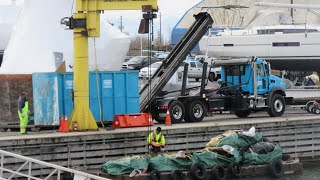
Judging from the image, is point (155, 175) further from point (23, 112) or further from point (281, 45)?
point (281, 45)

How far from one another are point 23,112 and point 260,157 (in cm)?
768

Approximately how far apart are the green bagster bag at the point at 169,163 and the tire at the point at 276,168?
7.53ft

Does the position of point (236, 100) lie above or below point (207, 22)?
below

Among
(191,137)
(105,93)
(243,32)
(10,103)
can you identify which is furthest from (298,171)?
(243,32)

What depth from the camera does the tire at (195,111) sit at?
2448 cm

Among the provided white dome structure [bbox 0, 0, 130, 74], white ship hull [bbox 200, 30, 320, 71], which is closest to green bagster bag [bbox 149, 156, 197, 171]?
white dome structure [bbox 0, 0, 130, 74]

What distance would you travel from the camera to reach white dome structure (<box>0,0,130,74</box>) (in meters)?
27.0

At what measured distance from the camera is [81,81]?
808 inches

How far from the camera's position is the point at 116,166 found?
55.5 feet

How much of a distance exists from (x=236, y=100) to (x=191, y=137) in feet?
16.6

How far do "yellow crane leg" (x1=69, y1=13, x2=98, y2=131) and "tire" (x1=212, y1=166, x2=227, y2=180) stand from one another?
4.83 m

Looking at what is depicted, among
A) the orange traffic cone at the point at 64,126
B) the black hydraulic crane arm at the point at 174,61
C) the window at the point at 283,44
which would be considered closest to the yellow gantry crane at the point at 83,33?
the orange traffic cone at the point at 64,126

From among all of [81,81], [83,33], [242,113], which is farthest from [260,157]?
[242,113]

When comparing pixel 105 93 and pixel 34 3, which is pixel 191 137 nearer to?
pixel 105 93
